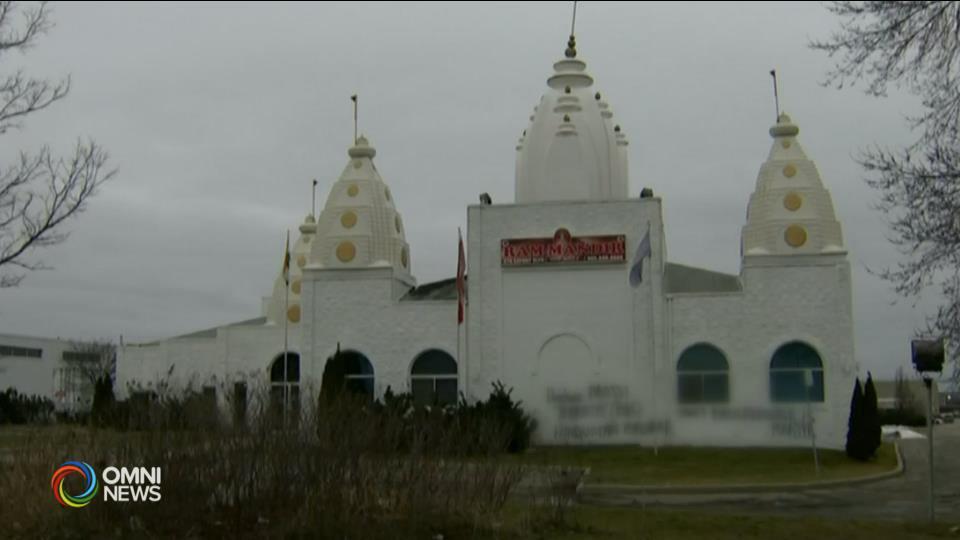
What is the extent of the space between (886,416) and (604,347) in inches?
1523

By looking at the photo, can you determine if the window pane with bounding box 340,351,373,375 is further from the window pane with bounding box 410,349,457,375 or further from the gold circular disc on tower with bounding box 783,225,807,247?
the gold circular disc on tower with bounding box 783,225,807,247

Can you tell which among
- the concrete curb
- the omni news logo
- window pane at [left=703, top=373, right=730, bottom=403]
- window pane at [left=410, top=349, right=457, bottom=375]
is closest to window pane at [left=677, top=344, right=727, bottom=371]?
window pane at [left=703, top=373, right=730, bottom=403]

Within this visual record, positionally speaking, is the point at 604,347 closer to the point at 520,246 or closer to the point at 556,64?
the point at 520,246

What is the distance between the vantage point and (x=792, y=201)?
3183 cm

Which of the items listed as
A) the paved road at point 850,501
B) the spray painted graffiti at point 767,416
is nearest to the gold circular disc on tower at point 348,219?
the spray painted graffiti at point 767,416

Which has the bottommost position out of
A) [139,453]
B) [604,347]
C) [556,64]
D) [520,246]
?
[139,453]

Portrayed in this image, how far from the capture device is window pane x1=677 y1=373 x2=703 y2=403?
30359mm

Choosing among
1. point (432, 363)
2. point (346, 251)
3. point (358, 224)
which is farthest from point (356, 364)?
point (358, 224)

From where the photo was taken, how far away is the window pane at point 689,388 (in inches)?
1195

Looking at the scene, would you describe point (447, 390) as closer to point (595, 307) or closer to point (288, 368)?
point (595, 307)

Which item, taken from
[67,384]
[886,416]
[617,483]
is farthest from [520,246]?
[67,384]

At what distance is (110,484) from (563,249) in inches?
848

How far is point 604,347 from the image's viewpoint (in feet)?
103

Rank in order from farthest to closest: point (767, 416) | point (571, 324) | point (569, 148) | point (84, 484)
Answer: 1. point (569, 148)
2. point (571, 324)
3. point (767, 416)
4. point (84, 484)
